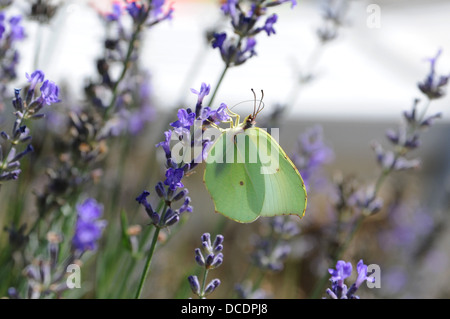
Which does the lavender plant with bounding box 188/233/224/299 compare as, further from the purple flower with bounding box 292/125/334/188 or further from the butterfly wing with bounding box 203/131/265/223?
the purple flower with bounding box 292/125/334/188

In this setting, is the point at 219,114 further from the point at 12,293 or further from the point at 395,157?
the point at 395,157

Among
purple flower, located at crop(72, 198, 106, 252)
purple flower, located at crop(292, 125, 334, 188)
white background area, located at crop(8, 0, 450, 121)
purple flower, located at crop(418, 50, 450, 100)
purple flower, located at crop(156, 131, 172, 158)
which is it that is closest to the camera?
purple flower, located at crop(156, 131, 172, 158)

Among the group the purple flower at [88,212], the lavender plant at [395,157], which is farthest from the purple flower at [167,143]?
the lavender plant at [395,157]

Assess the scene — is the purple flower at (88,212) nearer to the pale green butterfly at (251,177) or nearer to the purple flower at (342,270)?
the pale green butterfly at (251,177)

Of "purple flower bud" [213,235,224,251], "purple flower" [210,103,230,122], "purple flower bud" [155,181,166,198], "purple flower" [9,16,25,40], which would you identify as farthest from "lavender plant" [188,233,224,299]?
"purple flower" [9,16,25,40]

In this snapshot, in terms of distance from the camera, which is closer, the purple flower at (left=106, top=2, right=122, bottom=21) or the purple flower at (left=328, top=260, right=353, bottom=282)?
the purple flower at (left=328, top=260, right=353, bottom=282)
